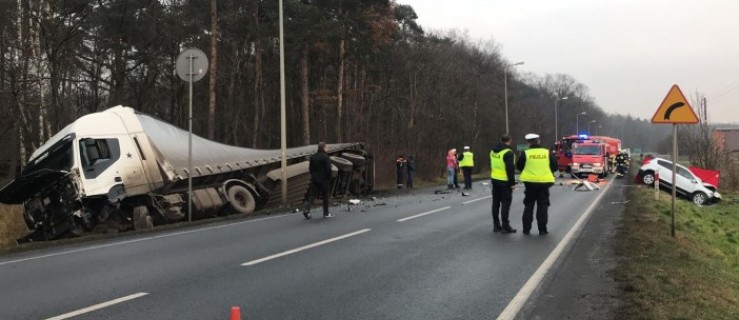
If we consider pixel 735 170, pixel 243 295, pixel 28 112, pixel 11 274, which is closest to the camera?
pixel 243 295

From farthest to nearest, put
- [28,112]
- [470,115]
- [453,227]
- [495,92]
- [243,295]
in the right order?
[495,92] → [470,115] → [28,112] → [453,227] → [243,295]

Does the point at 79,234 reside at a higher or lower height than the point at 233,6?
lower

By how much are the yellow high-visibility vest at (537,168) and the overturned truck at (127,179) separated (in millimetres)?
7972

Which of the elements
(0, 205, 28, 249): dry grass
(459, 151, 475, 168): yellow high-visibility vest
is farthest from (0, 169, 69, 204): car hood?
(459, 151, 475, 168): yellow high-visibility vest

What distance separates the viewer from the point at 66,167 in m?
12.1

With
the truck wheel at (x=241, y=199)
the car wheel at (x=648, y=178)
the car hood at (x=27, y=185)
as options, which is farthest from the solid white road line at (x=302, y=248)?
the car wheel at (x=648, y=178)

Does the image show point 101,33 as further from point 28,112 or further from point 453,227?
point 453,227

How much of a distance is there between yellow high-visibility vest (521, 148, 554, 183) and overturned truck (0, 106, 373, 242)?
7972mm

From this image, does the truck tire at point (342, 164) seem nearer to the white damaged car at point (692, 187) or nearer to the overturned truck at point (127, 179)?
the overturned truck at point (127, 179)

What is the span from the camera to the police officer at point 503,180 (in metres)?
10.4

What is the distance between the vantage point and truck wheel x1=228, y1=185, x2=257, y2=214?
14969 millimetres

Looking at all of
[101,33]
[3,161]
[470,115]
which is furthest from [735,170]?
[3,161]

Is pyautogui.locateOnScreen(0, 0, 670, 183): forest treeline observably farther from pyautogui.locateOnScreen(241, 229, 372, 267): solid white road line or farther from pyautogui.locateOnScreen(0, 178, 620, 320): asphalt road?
pyautogui.locateOnScreen(241, 229, 372, 267): solid white road line

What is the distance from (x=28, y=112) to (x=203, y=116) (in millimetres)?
14694
